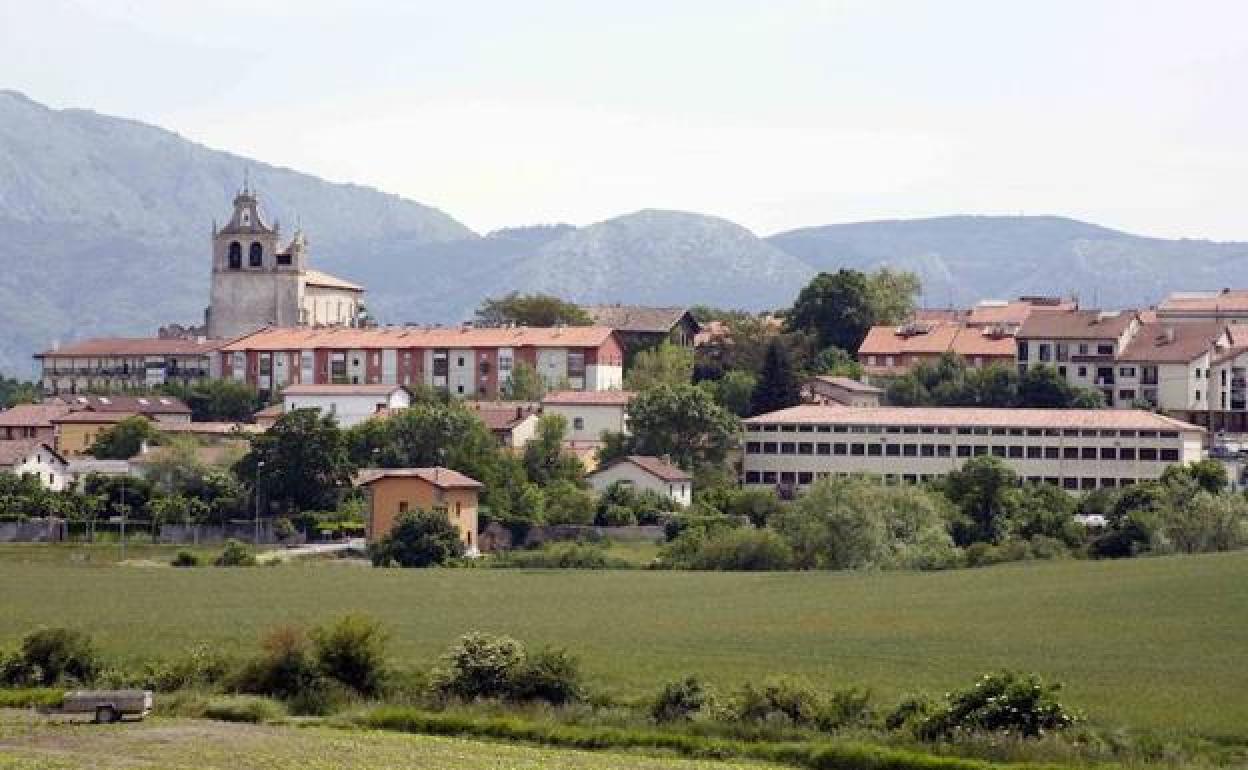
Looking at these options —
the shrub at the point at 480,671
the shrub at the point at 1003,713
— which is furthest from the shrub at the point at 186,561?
the shrub at the point at 1003,713

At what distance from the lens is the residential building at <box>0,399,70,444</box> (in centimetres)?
11912

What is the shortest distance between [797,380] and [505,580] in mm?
47688

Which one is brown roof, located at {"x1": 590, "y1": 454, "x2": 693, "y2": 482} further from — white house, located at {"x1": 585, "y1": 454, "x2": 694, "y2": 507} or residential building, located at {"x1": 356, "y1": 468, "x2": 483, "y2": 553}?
residential building, located at {"x1": 356, "y1": 468, "x2": 483, "y2": 553}

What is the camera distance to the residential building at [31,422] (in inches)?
4690

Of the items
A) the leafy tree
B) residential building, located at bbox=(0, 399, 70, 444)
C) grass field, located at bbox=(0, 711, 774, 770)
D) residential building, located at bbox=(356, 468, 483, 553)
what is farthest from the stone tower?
grass field, located at bbox=(0, 711, 774, 770)

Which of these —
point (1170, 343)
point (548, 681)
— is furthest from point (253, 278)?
point (548, 681)

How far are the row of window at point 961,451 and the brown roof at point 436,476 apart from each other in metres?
17.3

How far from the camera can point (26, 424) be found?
120 m

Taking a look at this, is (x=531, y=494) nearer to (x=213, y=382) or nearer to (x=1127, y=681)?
(x=213, y=382)

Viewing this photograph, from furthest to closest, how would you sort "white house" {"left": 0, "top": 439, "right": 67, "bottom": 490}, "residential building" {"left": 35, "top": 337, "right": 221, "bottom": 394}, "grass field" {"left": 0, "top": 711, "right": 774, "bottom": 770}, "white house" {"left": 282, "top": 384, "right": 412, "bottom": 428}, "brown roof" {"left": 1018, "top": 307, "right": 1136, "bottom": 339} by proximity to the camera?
1. "residential building" {"left": 35, "top": 337, "right": 221, "bottom": 394}
2. "brown roof" {"left": 1018, "top": 307, "right": 1136, "bottom": 339}
3. "white house" {"left": 282, "top": 384, "right": 412, "bottom": 428}
4. "white house" {"left": 0, "top": 439, "right": 67, "bottom": 490}
5. "grass field" {"left": 0, "top": 711, "right": 774, "bottom": 770}

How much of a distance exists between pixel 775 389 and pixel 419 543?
36.7m

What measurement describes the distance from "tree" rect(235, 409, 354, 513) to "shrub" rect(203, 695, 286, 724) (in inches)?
2061

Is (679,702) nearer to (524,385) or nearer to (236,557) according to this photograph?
(236,557)

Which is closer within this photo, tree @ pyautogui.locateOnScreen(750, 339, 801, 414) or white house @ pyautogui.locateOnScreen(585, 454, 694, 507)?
white house @ pyautogui.locateOnScreen(585, 454, 694, 507)
